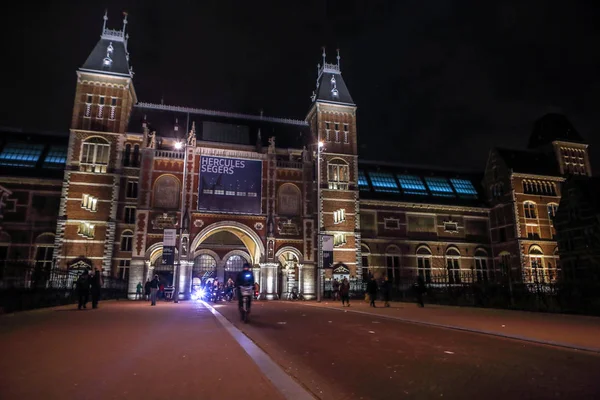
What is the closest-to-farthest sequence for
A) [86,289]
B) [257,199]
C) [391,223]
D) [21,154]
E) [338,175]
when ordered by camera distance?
[86,289]
[257,199]
[21,154]
[338,175]
[391,223]

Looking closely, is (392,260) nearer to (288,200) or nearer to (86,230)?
(288,200)

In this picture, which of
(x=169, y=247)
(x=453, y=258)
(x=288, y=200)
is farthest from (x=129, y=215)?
(x=453, y=258)

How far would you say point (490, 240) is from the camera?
4769cm

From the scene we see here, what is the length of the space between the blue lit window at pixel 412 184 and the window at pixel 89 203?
34.0 metres

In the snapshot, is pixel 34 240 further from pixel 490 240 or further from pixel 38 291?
pixel 490 240

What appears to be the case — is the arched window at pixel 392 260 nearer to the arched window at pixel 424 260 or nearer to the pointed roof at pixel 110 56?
the arched window at pixel 424 260

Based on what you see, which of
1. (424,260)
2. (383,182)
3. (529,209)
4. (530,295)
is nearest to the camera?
(530,295)

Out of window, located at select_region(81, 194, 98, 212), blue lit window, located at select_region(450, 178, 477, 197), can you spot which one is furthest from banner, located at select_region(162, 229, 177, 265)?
blue lit window, located at select_region(450, 178, 477, 197)

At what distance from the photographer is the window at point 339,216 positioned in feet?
132

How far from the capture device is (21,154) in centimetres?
3916

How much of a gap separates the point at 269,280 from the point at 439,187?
26740mm

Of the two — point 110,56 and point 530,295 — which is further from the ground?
point 110,56

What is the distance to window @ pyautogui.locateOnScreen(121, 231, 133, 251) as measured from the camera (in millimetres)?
36438

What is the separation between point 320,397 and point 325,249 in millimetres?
23915
